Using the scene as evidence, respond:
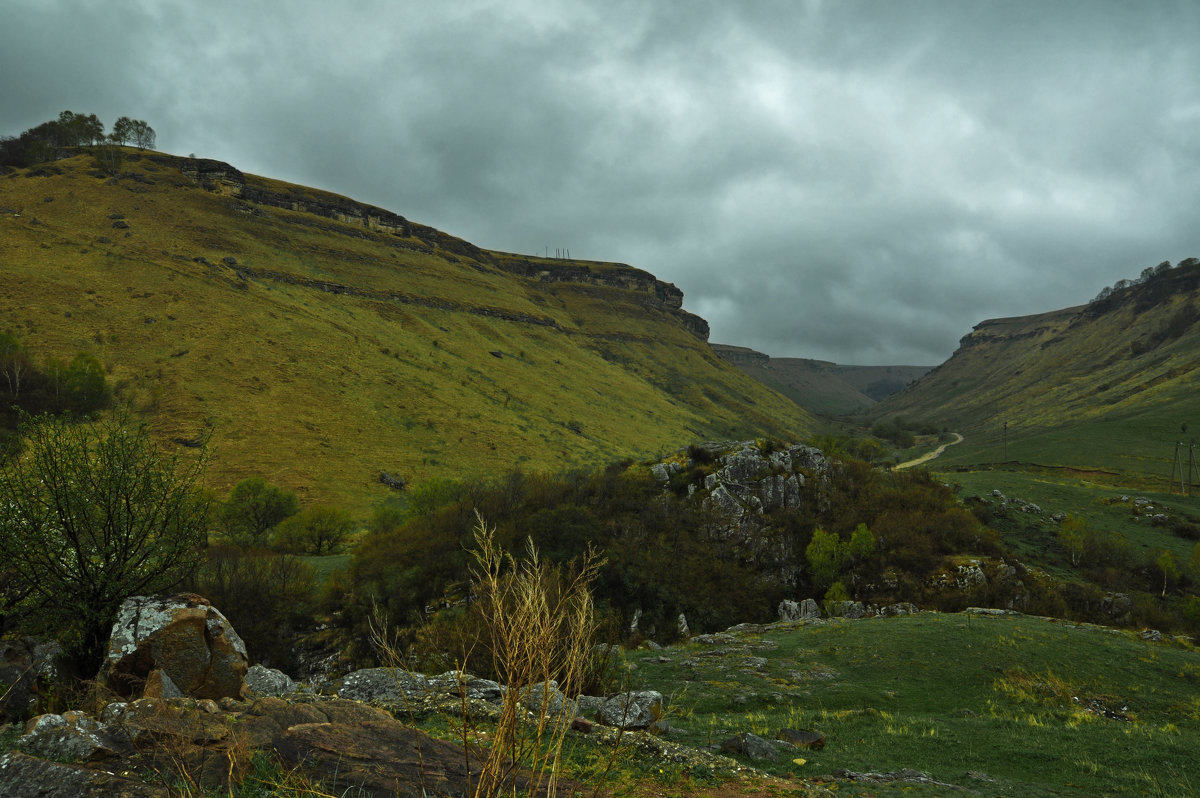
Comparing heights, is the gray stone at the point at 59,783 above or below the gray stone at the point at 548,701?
below

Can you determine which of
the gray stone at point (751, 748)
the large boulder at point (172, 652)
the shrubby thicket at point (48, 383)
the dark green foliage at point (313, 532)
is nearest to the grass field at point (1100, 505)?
the gray stone at point (751, 748)

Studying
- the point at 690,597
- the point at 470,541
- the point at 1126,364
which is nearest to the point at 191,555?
the point at 470,541

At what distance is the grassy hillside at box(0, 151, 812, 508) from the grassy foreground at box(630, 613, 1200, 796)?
46.2 m

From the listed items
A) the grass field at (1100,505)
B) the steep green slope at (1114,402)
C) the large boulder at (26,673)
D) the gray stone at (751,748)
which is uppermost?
the steep green slope at (1114,402)

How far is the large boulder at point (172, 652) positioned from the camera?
10.1 m

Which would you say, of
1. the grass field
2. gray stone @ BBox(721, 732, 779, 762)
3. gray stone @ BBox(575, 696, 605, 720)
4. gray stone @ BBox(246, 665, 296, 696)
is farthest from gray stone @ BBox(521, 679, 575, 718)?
the grass field

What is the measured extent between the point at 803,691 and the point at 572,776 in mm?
11856

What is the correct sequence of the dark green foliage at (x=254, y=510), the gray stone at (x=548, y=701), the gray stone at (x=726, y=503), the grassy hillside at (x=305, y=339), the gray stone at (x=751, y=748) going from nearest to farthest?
the gray stone at (x=548, y=701), the gray stone at (x=751, y=748), the gray stone at (x=726, y=503), the dark green foliage at (x=254, y=510), the grassy hillside at (x=305, y=339)

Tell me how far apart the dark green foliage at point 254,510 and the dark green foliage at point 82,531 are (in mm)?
32051

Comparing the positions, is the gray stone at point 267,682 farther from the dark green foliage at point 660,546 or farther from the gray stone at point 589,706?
the dark green foliage at point 660,546

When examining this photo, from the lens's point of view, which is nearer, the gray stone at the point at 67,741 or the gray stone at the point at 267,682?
the gray stone at the point at 67,741

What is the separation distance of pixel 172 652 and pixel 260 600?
46.1 ft

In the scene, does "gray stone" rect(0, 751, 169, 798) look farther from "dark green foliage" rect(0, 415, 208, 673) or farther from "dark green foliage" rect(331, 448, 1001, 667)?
"dark green foliage" rect(331, 448, 1001, 667)

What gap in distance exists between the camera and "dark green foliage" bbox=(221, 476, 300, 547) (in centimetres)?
4153
